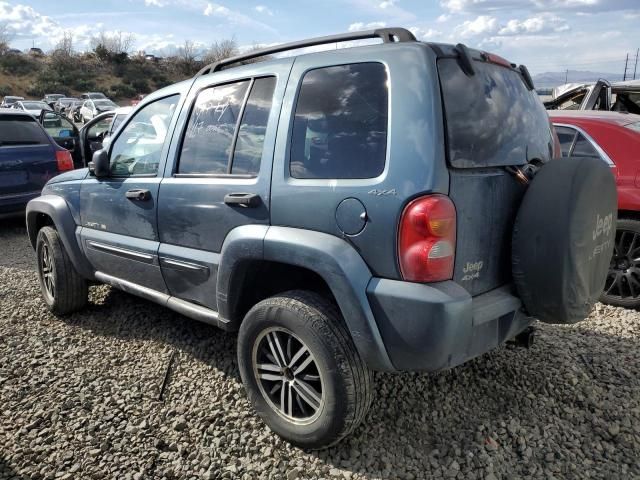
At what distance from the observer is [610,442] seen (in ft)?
8.63

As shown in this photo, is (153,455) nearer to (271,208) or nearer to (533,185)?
(271,208)

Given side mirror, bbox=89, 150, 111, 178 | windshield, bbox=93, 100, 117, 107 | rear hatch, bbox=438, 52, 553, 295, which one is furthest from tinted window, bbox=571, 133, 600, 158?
windshield, bbox=93, 100, 117, 107

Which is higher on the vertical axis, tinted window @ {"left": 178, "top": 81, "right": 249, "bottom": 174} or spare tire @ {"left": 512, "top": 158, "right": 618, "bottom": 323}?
tinted window @ {"left": 178, "top": 81, "right": 249, "bottom": 174}

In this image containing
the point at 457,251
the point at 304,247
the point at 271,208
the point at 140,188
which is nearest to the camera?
the point at 457,251

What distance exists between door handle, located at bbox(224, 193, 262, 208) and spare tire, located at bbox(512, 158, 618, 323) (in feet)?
4.11

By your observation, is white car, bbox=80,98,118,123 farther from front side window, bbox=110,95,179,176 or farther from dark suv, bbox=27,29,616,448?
dark suv, bbox=27,29,616,448

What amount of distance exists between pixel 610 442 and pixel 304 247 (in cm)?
190

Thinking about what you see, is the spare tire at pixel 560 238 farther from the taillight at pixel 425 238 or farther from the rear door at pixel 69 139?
the rear door at pixel 69 139

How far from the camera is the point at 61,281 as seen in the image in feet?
13.5

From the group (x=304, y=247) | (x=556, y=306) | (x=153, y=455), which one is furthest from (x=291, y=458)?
(x=556, y=306)

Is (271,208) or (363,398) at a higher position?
(271,208)

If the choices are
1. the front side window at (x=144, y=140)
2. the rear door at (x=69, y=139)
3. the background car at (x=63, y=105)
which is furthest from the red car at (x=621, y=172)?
the background car at (x=63, y=105)

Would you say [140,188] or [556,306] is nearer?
[556,306]

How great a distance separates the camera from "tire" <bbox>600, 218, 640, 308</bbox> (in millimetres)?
4270
